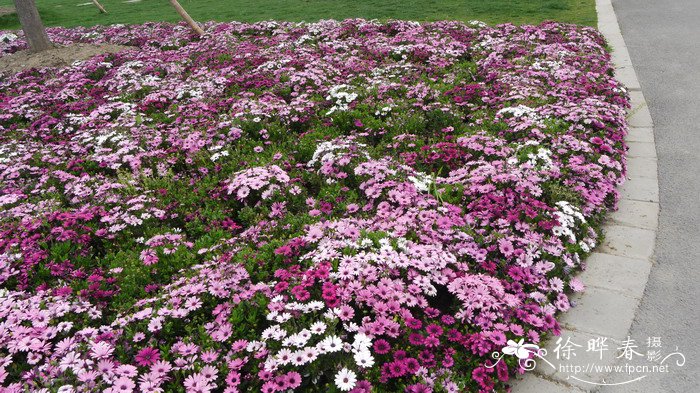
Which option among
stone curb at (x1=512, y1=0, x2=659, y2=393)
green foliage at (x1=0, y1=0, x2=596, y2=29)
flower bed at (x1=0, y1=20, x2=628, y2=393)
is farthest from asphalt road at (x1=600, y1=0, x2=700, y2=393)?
green foliage at (x1=0, y1=0, x2=596, y2=29)

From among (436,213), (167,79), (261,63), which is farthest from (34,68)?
(436,213)

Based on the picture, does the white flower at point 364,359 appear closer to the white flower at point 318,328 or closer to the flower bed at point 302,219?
the flower bed at point 302,219

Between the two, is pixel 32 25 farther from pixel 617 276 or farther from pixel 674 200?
pixel 674 200

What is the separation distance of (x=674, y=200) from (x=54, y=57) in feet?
41.6

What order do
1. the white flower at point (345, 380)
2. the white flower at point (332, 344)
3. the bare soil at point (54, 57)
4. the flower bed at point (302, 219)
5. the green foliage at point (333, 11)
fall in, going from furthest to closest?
1. the green foliage at point (333, 11)
2. the bare soil at point (54, 57)
3. the flower bed at point (302, 219)
4. the white flower at point (332, 344)
5. the white flower at point (345, 380)

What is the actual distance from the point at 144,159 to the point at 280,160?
1901 mm

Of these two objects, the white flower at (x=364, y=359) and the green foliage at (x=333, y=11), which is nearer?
the white flower at (x=364, y=359)

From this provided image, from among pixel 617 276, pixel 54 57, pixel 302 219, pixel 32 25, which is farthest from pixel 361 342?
pixel 32 25

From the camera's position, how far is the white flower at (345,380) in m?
2.83

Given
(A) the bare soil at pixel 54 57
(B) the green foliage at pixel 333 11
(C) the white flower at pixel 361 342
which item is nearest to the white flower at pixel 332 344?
(C) the white flower at pixel 361 342

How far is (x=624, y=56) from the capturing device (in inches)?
388

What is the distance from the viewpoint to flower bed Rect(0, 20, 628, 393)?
3207mm

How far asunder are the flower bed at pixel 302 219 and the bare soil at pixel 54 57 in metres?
2.13

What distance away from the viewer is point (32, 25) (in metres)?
11.1
